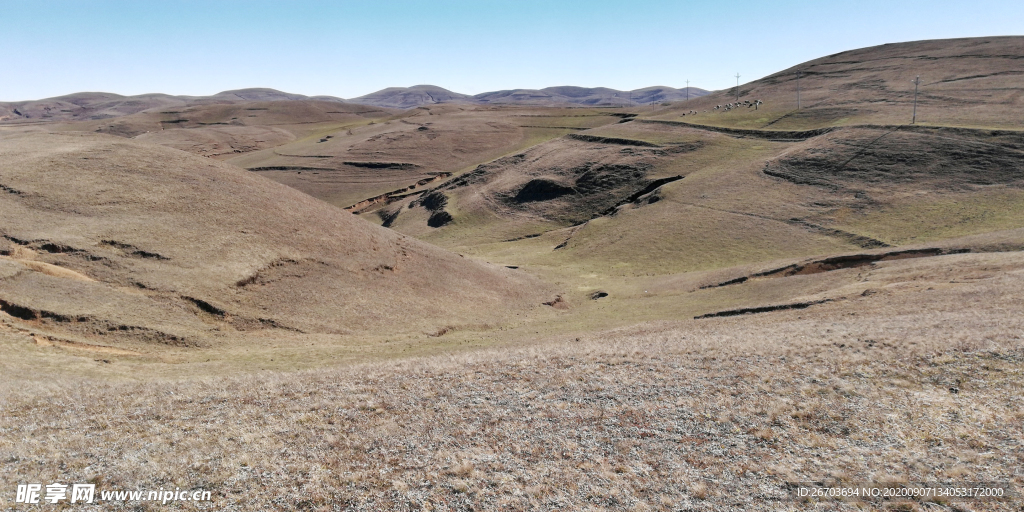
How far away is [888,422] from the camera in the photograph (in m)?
15.3

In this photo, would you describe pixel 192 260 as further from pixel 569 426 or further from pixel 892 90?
pixel 892 90

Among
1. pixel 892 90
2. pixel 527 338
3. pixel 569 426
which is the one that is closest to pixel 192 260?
pixel 527 338

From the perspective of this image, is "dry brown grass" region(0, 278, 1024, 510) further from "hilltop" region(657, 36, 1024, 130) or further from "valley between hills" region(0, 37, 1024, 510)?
"hilltop" region(657, 36, 1024, 130)

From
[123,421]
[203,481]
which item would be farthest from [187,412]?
[203,481]

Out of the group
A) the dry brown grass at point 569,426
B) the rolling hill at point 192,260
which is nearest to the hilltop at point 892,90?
the rolling hill at point 192,260

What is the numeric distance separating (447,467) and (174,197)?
35035mm

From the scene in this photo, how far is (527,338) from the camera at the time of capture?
31.3 meters

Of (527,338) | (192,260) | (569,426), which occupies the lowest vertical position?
(527,338)

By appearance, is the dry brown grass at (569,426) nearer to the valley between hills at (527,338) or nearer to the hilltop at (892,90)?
the valley between hills at (527,338)

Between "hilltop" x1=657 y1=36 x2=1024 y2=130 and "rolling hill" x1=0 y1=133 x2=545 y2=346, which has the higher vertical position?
"hilltop" x1=657 y1=36 x2=1024 y2=130

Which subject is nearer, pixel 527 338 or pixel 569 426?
pixel 569 426

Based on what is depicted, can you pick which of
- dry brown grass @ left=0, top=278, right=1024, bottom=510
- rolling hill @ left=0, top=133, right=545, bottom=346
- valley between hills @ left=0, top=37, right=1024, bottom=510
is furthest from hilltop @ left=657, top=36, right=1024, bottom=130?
dry brown grass @ left=0, top=278, right=1024, bottom=510

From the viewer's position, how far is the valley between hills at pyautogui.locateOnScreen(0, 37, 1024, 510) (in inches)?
546

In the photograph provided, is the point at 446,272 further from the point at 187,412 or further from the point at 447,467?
the point at 447,467
